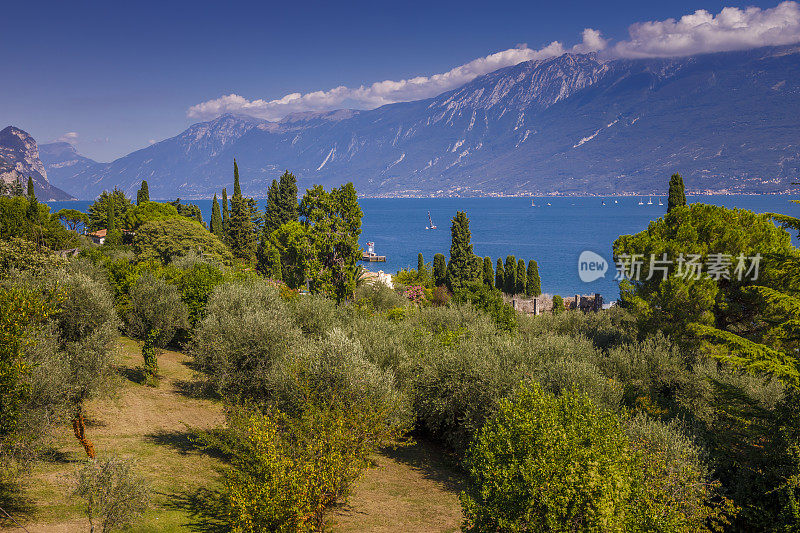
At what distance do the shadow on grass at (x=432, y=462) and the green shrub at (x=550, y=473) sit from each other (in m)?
9.83

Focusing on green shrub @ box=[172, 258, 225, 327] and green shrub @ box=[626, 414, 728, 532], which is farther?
green shrub @ box=[172, 258, 225, 327]

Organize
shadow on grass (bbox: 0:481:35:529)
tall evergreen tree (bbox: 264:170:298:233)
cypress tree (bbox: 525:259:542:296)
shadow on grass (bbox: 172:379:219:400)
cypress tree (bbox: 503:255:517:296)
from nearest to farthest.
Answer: shadow on grass (bbox: 0:481:35:529) → shadow on grass (bbox: 172:379:219:400) → tall evergreen tree (bbox: 264:170:298:233) → cypress tree (bbox: 525:259:542:296) → cypress tree (bbox: 503:255:517:296)

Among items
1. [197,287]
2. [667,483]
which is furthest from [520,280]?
[667,483]

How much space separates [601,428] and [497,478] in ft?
10.5

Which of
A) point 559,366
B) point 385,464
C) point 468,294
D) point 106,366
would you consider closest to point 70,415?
point 106,366

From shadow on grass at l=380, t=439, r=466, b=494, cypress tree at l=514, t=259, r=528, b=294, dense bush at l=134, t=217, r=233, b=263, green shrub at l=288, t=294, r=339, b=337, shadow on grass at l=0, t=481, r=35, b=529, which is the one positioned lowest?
shadow on grass at l=380, t=439, r=466, b=494

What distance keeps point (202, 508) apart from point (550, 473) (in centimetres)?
1303

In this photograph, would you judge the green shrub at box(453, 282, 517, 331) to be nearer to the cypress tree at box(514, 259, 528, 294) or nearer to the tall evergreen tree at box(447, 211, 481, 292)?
the tall evergreen tree at box(447, 211, 481, 292)

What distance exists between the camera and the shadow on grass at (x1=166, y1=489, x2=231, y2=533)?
1675 cm

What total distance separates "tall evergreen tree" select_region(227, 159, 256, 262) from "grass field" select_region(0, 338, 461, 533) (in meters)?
51.2

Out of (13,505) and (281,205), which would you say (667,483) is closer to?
(13,505)

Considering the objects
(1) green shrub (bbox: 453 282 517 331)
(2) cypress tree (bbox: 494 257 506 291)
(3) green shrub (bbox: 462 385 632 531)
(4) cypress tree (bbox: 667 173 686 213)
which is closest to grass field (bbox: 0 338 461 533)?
(3) green shrub (bbox: 462 385 632 531)

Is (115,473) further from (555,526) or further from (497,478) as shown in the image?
(555,526)

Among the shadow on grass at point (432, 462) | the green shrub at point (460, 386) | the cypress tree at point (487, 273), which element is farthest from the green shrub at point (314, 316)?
the cypress tree at point (487, 273)
